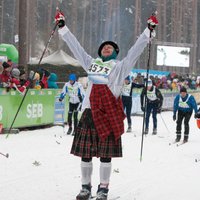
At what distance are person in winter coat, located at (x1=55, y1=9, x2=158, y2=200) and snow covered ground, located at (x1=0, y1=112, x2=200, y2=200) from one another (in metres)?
0.51

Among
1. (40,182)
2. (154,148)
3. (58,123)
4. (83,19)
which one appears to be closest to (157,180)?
(40,182)

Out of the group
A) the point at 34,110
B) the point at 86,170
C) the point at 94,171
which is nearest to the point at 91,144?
the point at 86,170

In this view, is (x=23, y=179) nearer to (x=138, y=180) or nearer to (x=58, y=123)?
(x=138, y=180)

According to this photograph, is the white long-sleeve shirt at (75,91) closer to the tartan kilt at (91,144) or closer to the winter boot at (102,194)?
the tartan kilt at (91,144)

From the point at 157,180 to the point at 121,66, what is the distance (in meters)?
2.33

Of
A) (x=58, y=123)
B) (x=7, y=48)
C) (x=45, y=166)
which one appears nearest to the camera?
(x=45, y=166)

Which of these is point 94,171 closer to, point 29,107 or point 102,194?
point 102,194

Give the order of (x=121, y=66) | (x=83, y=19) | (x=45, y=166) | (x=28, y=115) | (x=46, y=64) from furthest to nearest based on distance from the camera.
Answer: (x=83, y=19) → (x=46, y=64) → (x=28, y=115) → (x=45, y=166) → (x=121, y=66)

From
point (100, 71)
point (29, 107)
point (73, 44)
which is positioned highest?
point (73, 44)

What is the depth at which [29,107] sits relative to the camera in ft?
44.1

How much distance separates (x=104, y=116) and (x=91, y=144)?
1.14 ft

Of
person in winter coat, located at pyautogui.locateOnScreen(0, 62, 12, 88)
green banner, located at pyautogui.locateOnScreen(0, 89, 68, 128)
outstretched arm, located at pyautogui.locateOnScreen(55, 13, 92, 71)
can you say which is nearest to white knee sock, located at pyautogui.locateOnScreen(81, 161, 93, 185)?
outstretched arm, located at pyautogui.locateOnScreen(55, 13, 92, 71)

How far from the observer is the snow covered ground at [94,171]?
5.89 metres

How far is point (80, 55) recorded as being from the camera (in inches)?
219
